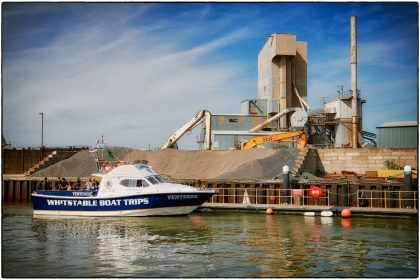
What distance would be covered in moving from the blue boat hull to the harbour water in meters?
0.64

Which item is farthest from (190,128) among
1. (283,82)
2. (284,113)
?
(283,82)

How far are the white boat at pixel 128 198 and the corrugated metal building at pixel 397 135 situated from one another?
2412 centimetres

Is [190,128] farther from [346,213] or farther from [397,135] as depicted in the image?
[346,213]

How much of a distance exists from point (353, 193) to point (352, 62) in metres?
24.2

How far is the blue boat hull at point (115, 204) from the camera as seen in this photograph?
27.5m

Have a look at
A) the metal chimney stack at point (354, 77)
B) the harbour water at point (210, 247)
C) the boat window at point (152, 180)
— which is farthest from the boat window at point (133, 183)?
the metal chimney stack at point (354, 77)

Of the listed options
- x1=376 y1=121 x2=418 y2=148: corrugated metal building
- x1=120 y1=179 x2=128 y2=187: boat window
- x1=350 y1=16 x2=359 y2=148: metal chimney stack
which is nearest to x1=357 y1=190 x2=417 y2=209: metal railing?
x1=120 y1=179 x2=128 y2=187: boat window

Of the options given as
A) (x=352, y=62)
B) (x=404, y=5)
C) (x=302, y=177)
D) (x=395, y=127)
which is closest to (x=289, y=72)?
(x=352, y=62)

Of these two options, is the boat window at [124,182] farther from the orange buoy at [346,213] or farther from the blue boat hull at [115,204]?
the orange buoy at [346,213]

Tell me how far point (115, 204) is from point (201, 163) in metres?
19.3

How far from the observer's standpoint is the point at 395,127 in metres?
45.0

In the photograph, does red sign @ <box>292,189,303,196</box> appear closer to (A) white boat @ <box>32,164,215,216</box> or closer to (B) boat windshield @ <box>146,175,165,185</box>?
(A) white boat @ <box>32,164,215,216</box>

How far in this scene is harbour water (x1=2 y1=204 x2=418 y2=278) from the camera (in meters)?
14.6

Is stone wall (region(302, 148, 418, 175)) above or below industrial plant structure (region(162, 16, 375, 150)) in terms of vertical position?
below
